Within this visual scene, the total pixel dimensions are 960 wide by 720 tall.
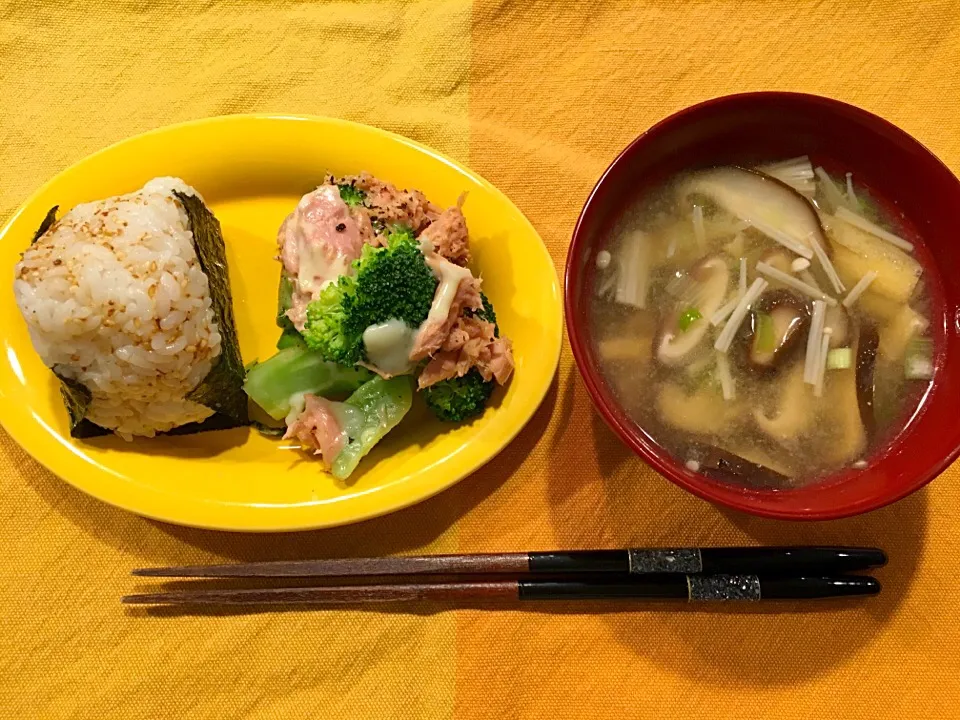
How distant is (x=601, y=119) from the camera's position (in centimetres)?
196

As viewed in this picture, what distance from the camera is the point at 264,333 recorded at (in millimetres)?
1819

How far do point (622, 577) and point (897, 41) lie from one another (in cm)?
165

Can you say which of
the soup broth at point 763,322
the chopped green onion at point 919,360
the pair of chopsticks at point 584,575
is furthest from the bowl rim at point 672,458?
the pair of chopsticks at point 584,575

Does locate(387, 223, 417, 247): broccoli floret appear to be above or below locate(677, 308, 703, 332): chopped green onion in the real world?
above

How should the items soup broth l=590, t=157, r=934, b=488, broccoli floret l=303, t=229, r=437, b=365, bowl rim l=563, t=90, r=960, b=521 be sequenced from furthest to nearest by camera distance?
broccoli floret l=303, t=229, r=437, b=365 < soup broth l=590, t=157, r=934, b=488 < bowl rim l=563, t=90, r=960, b=521

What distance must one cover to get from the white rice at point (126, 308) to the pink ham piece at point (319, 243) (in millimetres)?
214

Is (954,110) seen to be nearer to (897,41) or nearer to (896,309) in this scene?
(897,41)

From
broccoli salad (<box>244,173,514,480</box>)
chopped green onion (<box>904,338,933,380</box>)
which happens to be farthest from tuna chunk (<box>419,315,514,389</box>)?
chopped green onion (<box>904,338,933,380</box>)

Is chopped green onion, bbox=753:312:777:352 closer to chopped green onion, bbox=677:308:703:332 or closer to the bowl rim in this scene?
chopped green onion, bbox=677:308:703:332

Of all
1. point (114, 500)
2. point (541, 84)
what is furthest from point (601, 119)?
point (114, 500)

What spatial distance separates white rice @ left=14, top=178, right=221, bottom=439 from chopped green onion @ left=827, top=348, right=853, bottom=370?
131 cm

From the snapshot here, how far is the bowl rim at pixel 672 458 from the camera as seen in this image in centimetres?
124

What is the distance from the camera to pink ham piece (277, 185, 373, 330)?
5.22 feet

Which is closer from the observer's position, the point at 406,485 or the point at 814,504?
the point at 814,504
